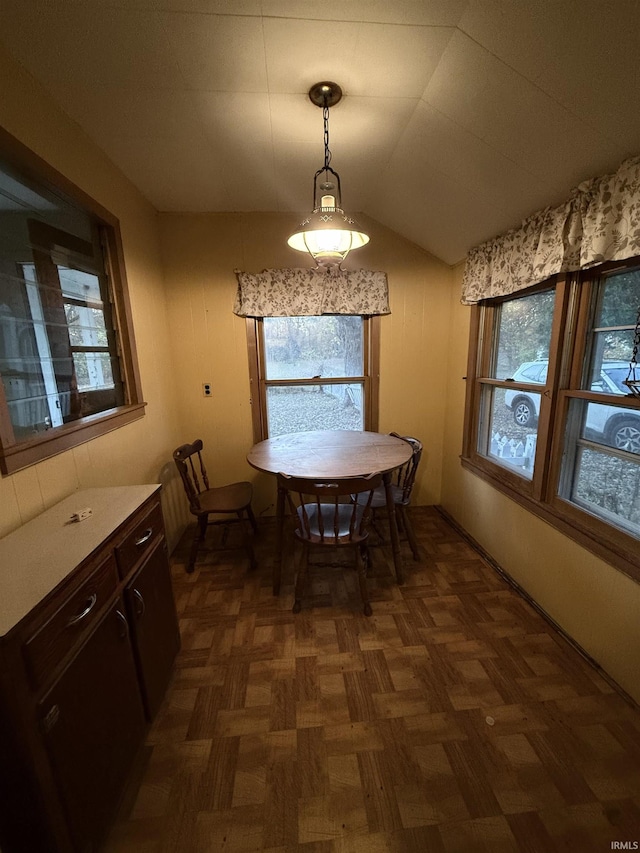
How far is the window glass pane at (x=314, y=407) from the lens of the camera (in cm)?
289

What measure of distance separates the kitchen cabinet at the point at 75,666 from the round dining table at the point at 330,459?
0.75m

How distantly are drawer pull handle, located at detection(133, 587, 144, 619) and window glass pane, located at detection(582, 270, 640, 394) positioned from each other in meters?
2.13

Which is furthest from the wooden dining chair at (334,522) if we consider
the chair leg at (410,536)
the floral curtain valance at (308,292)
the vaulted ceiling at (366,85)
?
the vaulted ceiling at (366,85)

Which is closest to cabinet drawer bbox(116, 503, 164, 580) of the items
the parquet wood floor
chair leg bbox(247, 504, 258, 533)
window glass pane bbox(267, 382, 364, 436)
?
the parquet wood floor

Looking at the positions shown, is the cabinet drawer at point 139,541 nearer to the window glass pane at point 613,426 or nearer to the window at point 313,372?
the window at point 313,372

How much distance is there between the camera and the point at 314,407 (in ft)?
9.64

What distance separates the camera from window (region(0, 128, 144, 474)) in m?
1.25

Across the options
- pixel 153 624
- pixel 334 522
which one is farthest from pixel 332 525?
pixel 153 624

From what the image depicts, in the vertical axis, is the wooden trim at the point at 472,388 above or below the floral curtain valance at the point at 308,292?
below

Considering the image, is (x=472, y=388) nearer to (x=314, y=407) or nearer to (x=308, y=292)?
(x=314, y=407)

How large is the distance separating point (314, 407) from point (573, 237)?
1979mm

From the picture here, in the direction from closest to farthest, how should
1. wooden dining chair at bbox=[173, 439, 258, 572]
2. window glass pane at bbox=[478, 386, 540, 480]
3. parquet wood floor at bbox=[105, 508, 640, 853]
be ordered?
parquet wood floor at bbox=[105, 508, 640, 853] → window glass pane at bbox=[478, 386, 540, 480] → wooden dining chair at bbox=[173, 439, 258, 572]

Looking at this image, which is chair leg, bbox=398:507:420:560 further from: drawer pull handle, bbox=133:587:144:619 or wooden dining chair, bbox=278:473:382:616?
drawer pull handle, bbox=133:587:144:619

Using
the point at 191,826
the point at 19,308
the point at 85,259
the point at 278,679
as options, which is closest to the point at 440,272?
the point at 85,259
